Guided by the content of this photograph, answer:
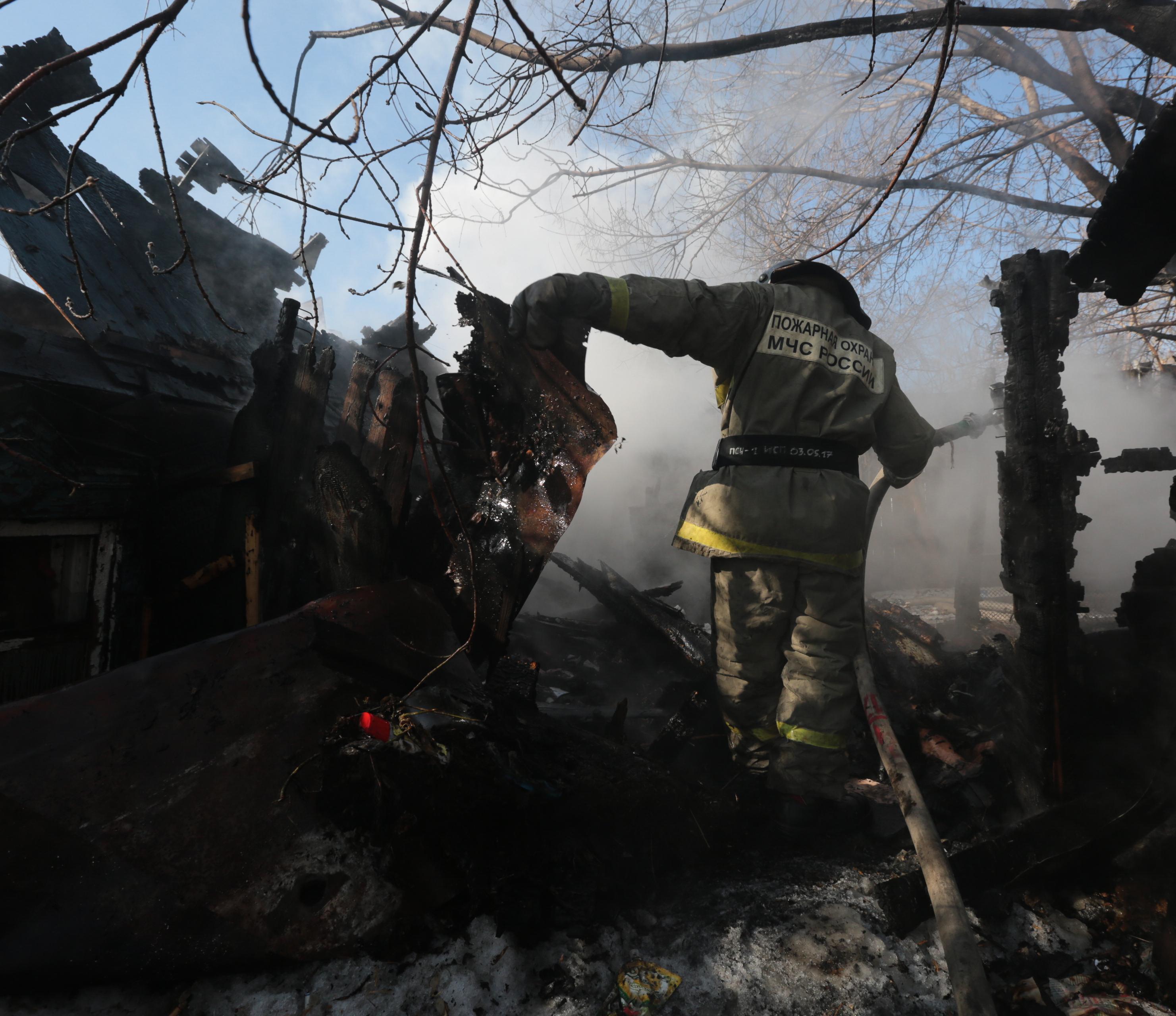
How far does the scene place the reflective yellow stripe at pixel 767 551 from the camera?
101 inches

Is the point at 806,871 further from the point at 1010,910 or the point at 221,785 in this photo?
the point at 221,785

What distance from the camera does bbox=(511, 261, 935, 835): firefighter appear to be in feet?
8.15

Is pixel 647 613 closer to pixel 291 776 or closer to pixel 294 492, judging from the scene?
pixel 294 492

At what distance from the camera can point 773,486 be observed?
2.60 meters

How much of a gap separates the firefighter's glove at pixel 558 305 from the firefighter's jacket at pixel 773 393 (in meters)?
0.06

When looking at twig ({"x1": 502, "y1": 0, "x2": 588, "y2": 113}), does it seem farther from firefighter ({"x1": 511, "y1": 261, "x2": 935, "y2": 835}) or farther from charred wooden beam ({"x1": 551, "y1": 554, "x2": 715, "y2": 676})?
charred wooden beam ({"x1": 551, "y1": 554, "x2": 715, "y2": 676})

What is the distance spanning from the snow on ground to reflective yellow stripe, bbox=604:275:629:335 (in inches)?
87.9

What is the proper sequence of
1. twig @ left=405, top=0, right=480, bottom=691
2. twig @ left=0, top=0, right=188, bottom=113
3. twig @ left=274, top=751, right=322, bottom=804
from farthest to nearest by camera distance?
twig @ left=274, top=751, right=322, bottom=804 → twig @ left=405, top=0, right=480, bottom=691 → twig @ left=0, top=0, right=188, bottom=113

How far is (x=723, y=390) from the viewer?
291cm

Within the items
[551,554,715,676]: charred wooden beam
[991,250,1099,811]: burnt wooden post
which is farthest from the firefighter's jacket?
[551,554,715,676]: charred wooden beam

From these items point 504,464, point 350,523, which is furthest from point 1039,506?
point 350,523

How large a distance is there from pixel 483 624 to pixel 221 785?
48.4 inches

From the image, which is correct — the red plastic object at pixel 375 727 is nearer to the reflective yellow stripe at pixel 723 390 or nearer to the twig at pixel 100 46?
the twig at pixel 100 46

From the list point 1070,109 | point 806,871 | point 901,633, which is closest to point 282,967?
point 806,871
